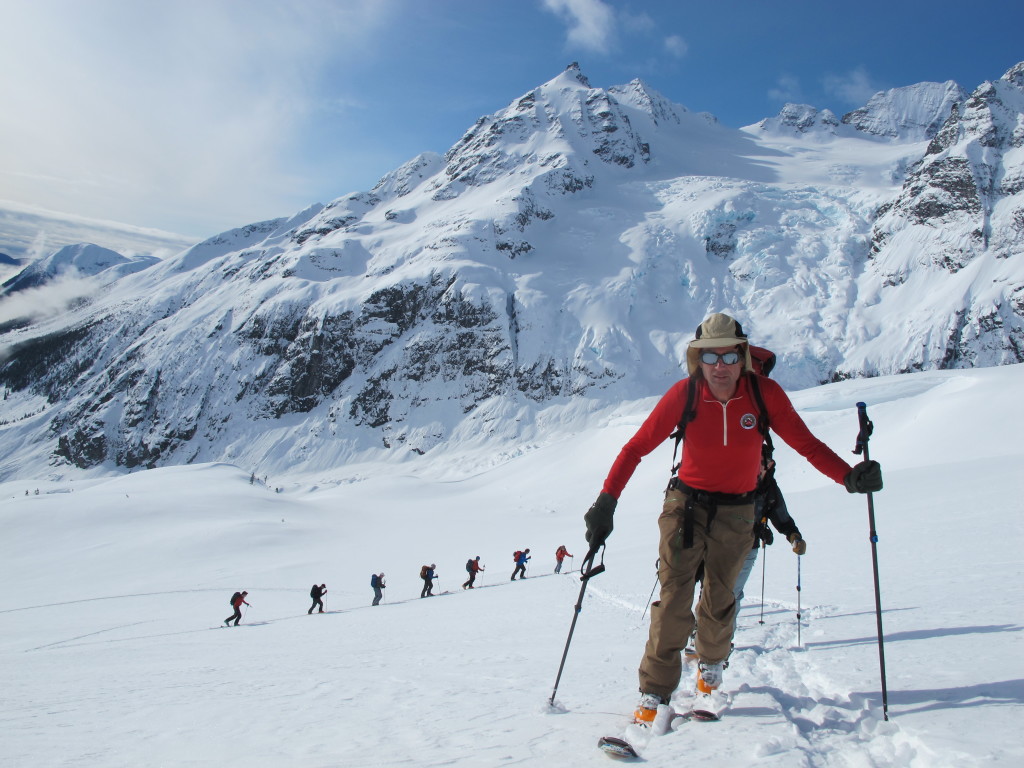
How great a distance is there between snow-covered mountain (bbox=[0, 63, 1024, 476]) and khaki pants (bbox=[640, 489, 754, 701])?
8044 centimetres

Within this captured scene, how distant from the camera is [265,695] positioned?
5.57 m

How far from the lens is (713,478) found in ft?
13.1

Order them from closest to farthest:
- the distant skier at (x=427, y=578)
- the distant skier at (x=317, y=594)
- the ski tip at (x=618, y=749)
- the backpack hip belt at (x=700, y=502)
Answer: the ski tip at (x=618, y=749) < the backpack hip belt at (x=700, y=502) < the distant skier at (x=317, y=594) < the distant skier at (x=427, y=578)

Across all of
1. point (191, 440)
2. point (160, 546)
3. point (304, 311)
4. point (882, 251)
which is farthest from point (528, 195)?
point (160, 546)

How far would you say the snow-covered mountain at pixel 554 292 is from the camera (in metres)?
83.4

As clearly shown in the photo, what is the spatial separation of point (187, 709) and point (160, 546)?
2821cm

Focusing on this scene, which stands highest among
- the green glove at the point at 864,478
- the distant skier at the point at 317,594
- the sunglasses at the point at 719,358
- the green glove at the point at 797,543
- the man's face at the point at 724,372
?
the sunglasses at the point at 719,358

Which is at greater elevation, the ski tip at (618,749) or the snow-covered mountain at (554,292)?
the snow-covered mountain at (554,292)

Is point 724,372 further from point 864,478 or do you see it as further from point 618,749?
point 618,749

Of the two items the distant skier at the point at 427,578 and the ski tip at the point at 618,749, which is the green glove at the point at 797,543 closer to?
the ski tip at the point at 618,749

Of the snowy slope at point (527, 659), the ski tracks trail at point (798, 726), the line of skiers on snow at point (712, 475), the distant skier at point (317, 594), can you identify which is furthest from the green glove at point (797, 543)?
the distant skier at point (317, 594)

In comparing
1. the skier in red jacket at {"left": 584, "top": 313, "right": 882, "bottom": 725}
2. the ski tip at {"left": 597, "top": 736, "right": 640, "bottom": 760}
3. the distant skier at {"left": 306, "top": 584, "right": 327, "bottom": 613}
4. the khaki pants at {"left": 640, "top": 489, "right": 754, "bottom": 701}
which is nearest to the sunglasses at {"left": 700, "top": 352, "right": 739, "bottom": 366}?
the skier in red jacket at {"left": 584, "top": 313, "right": 882, "bottom": 725}

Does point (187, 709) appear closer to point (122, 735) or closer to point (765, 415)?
point (122, 735)

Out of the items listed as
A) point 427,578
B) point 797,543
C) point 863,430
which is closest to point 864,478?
point 863,430
